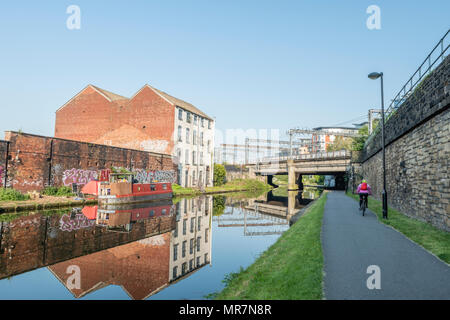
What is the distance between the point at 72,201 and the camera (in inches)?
778

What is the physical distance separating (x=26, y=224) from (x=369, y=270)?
13049mm

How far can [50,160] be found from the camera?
2194 cm

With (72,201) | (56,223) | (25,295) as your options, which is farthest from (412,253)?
(72,201)

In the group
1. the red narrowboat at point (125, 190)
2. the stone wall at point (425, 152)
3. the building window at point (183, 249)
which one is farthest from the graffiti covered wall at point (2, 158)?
the stone wall at point (425, 152)

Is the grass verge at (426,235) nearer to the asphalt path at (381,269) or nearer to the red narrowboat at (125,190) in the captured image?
the asphalt path at (381,269)

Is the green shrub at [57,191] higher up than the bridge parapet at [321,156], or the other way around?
the bridge parapet at [321,156]

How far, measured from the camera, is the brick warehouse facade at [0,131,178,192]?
1941 cm

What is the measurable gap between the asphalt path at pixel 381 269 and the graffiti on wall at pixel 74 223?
984cm

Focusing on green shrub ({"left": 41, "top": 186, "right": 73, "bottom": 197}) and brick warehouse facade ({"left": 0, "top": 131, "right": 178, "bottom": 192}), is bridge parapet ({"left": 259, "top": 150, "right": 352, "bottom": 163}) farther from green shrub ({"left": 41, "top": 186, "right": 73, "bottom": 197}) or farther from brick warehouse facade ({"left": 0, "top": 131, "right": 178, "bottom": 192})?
green shrub ({"left": 41, "top": 186, "right": 73, "bottom": 197})

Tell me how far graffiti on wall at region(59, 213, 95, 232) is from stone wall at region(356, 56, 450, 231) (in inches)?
521

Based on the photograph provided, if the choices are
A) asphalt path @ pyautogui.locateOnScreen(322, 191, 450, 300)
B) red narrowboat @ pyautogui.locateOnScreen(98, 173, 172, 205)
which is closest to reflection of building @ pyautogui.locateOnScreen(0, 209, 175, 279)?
red narrowboat @ pyautogui.locateOnScreen(98, 173, 172, 205)

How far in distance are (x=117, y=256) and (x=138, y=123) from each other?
3162 cm

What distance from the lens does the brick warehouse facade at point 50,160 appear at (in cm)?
1941

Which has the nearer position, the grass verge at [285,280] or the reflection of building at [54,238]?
the grass verge at [285,280]
